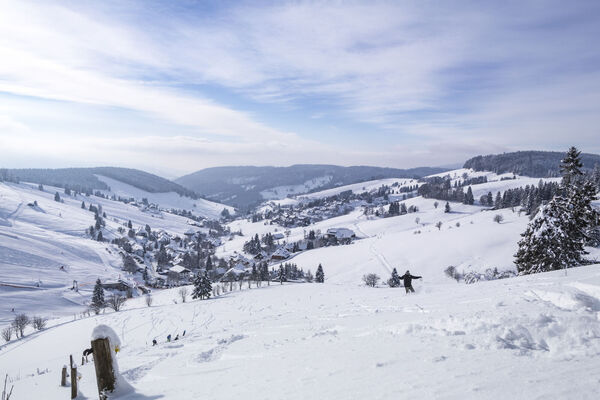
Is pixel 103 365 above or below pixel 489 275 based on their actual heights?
above

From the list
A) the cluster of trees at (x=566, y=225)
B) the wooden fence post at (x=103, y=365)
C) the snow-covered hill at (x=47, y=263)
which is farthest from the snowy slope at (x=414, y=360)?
the snow-covered hill at (x=47, y=263)

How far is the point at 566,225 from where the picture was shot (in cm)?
2541

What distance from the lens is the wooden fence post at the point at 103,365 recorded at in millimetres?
5824

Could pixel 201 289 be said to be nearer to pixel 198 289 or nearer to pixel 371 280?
pixel 198 289

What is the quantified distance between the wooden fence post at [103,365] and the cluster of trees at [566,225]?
3132 cm

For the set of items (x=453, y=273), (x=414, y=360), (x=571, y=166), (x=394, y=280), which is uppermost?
(x=571, y=166)

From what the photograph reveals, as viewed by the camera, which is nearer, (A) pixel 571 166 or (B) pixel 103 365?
(B) pixel 103 365

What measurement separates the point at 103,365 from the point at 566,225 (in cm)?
3252

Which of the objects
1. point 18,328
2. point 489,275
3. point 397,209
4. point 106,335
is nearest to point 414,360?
point 106,335

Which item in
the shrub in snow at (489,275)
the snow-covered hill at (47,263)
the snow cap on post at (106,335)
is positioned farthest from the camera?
the snow-covered hill at (47,263)

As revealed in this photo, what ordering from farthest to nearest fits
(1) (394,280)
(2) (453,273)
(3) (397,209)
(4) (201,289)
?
1. (3) (397,209)
2. (2) (453,273)
3. (1) (394,280)
4. (4) (201,289)

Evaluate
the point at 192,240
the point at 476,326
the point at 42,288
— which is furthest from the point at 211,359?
the point at 192,240

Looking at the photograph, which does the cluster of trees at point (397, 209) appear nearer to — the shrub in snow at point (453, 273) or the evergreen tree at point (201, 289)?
the shrub in snow at point (453, 273)

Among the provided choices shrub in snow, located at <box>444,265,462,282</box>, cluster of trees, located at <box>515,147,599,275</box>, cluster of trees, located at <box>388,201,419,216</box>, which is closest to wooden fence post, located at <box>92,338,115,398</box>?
cluster of trees, located at <box>515,147,599,275</box>
